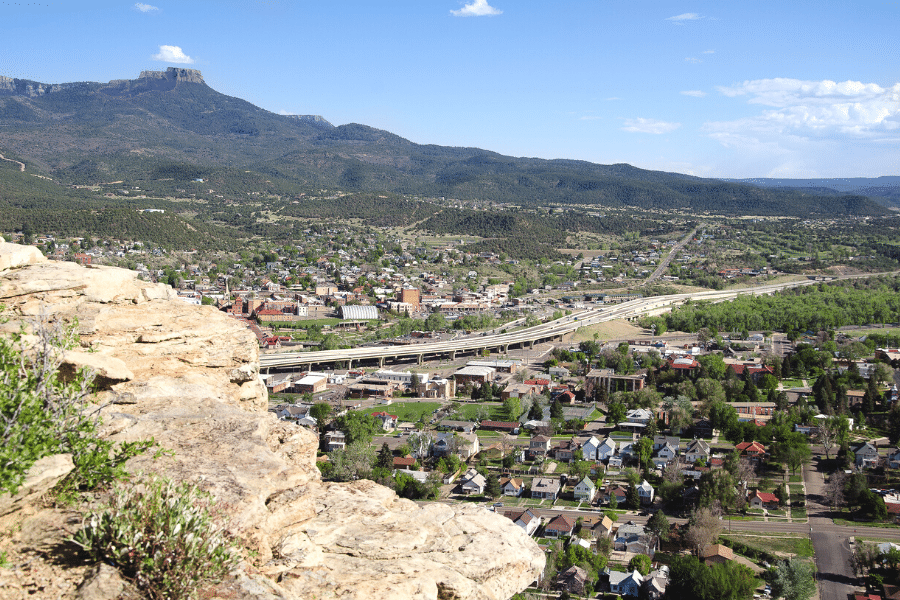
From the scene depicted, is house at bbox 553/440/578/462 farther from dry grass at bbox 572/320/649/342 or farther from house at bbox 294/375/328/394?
dry grass at bbox 572/320/649/342

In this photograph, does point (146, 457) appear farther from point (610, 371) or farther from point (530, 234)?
point (530, 234)

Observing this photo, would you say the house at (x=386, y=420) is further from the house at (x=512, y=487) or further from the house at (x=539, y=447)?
the house at (x=512, y=487)

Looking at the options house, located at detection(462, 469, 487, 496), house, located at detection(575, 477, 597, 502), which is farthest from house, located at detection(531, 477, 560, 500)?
house, located at detection(462, 469, 487, 496)

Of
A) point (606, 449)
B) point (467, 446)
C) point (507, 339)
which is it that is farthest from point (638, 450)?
point (507, 339)

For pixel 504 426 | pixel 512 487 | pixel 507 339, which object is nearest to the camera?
pixel 512 487

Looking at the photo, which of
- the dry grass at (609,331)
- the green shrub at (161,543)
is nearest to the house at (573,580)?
the green shrub at (161,543)

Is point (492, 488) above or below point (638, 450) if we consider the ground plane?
below

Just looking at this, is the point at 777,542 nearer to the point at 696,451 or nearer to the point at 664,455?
the point at 696,451
